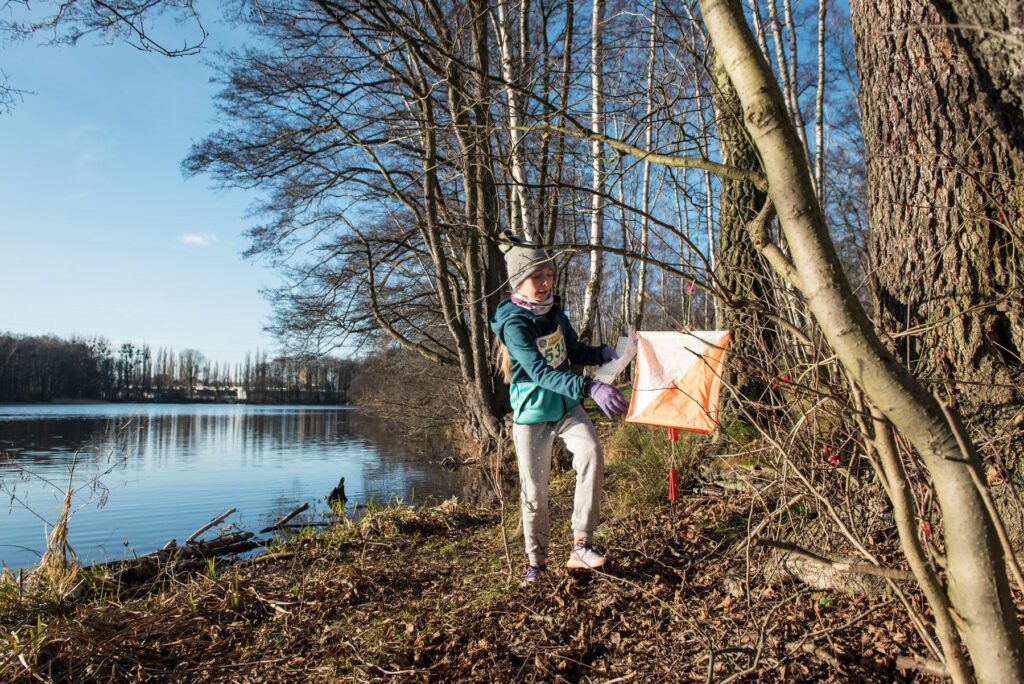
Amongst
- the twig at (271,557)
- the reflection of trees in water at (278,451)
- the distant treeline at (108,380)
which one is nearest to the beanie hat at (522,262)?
the twig at (271,557)

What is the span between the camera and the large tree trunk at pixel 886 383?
49.1 inches

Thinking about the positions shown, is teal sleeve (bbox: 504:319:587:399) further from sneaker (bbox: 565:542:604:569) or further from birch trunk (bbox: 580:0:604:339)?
birch trunk (bbox: 580:0:604:339)

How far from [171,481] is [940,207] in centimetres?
1367

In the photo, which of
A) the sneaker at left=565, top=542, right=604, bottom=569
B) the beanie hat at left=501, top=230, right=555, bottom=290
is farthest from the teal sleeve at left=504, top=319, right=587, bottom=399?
the sneaker at left=565, top=542, right=604, bottom=569

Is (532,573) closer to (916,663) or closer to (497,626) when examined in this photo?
(497,626)

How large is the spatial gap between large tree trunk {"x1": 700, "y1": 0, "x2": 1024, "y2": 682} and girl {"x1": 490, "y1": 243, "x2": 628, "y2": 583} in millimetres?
2049

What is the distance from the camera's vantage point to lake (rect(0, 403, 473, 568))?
21.4 ft

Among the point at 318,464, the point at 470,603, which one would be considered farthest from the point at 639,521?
the point at 318,464

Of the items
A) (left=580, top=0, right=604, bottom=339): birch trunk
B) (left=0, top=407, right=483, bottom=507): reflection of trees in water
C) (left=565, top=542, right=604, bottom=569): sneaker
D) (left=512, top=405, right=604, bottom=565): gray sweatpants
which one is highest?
(left=580, top=0, right=604, bottom=339): birch trunk

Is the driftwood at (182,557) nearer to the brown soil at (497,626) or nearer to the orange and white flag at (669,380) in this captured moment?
the brown soil at (497,626)

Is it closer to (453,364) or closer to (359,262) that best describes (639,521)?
(453,364)

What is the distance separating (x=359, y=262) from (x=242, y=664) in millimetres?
8839

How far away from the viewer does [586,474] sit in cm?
344

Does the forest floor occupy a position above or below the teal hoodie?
below
